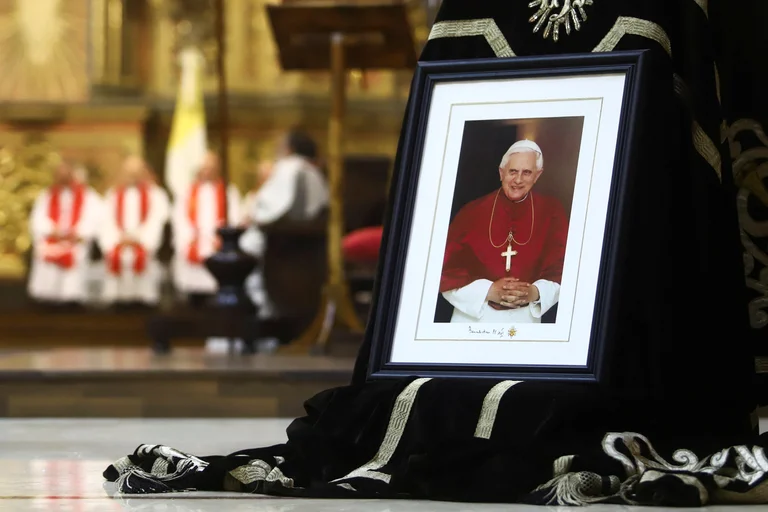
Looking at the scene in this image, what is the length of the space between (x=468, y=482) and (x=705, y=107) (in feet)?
2.83

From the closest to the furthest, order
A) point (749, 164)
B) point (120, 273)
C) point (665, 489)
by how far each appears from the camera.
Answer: point (665, 489)
point (749, 164)
point (120, 273)

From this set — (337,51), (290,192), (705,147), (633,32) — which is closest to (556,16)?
(633,32)

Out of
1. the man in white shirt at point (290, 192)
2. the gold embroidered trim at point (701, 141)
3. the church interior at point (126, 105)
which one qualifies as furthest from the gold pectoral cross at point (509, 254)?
the church interior at point (126, 105)

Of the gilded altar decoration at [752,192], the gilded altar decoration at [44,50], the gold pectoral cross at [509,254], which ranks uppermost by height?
the gilded altar decoration at [44,50]

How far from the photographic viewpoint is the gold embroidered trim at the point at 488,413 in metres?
2.24

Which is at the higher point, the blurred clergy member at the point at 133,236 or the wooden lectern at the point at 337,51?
the wooden lectern at the point at 337,51

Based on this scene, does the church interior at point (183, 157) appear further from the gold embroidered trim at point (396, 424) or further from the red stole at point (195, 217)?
the gold embroidered trim at point (396, 424)

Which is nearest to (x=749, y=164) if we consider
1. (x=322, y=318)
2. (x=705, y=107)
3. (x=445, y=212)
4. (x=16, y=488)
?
(x=705, y=107)

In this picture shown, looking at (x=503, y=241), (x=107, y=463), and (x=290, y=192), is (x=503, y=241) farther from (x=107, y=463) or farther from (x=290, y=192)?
(x=290, y=192)

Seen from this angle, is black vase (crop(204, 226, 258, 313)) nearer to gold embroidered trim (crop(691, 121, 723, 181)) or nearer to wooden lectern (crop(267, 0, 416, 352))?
wooden lectern (crop(267, 0, 416, 352))

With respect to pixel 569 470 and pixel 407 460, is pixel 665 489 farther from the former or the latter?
pixel 407 460

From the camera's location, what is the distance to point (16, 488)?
2332 mm

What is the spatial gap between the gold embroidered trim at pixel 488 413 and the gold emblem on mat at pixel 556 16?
0.71 m

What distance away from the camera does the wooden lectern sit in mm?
5273
